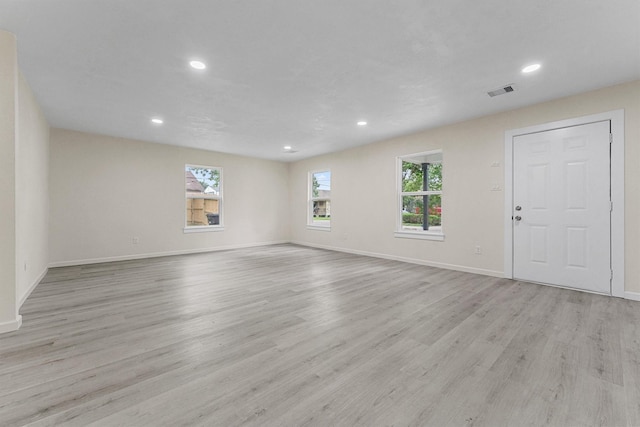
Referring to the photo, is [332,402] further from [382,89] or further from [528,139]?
[528,139]

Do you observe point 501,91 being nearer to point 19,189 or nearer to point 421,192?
point 421,192

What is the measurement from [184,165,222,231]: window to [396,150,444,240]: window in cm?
443

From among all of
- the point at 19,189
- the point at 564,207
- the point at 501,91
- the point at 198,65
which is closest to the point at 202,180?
the point at 19,189

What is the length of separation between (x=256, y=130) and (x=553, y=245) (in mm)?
4933

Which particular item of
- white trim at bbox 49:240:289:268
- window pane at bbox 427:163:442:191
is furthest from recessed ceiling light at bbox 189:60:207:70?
white trim at bbox 49:240:289:268

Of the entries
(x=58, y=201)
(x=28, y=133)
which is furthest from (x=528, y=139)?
(x=58, y=201)

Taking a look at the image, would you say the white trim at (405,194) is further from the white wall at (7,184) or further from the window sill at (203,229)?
the white wall at (7,184)

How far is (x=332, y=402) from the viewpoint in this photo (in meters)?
1.45

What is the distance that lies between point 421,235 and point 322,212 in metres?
3.05

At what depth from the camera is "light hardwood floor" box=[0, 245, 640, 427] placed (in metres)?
1.38

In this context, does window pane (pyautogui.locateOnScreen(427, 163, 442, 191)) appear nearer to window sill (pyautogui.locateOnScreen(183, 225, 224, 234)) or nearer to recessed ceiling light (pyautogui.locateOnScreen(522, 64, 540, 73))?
recessed ceiling light (pyautogui.locateOnScreen(522, 64, 540, 73))

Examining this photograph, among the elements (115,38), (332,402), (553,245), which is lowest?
(332,402)

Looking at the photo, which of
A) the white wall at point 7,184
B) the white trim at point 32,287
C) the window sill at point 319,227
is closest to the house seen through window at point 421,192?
the window sill at point 319,227

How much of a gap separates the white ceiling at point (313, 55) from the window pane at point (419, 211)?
154 centimetres
